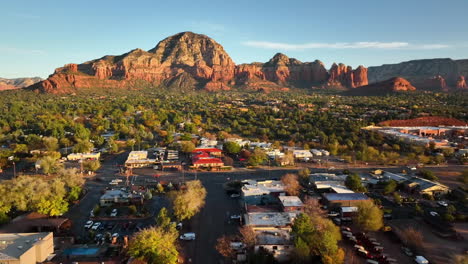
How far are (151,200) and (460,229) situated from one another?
25174mm

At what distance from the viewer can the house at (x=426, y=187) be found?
3073 centimetres

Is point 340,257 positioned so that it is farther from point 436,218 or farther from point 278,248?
point 436,218

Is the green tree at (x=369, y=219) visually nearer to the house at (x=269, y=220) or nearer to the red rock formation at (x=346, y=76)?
the house at (x=269, y=220)

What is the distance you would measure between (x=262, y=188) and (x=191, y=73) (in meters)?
160

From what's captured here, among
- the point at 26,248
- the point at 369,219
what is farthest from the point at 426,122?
the point at 26,248

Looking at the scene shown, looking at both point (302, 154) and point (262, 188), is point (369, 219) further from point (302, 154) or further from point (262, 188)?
point (302, 154)

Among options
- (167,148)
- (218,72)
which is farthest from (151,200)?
(218,72)

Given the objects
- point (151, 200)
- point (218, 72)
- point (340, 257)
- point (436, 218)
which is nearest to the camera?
point (340, 257)

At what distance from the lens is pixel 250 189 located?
29703 millimetres

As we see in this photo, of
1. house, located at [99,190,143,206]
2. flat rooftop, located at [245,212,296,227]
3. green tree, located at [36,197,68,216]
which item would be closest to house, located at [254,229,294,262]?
flat rooftop, located at [245,212,296,227]

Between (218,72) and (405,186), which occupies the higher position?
(218,72)

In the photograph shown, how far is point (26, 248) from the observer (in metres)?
18.3

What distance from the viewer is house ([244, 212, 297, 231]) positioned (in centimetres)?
2216

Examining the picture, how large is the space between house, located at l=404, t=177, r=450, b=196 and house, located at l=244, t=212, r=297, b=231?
15350 mm
